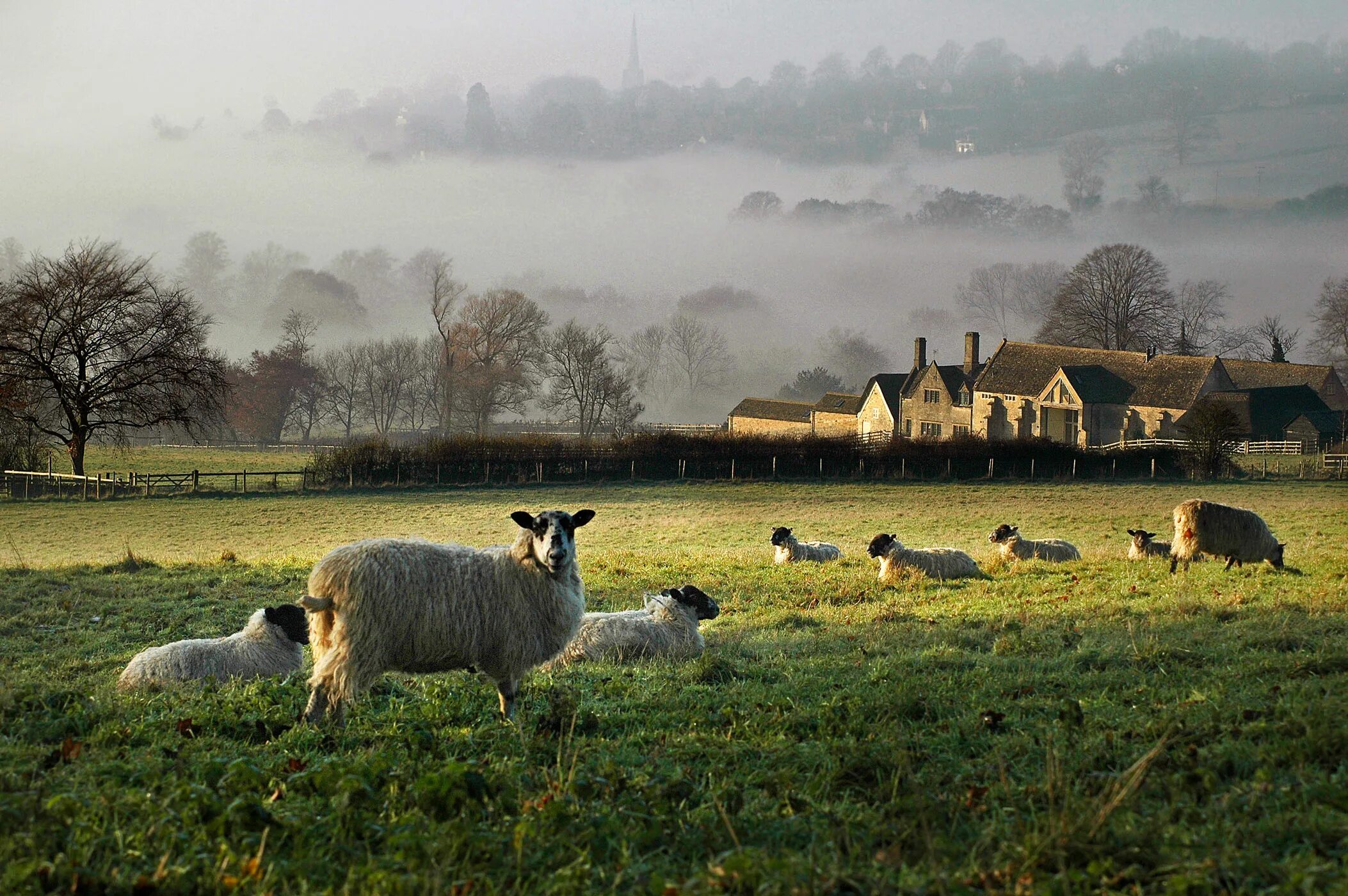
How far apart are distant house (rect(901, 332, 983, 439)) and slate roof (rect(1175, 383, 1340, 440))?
17.1 meters

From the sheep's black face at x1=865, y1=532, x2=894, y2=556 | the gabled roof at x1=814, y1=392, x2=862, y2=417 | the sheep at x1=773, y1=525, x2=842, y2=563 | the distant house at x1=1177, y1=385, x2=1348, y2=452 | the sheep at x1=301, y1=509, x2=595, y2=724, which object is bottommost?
the sheep at x1=773, y1=525, x2=842, y2=563

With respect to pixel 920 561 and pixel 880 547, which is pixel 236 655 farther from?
pixel 920 561

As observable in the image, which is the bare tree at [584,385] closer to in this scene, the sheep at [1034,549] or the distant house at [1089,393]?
the distant house at [1089,393]

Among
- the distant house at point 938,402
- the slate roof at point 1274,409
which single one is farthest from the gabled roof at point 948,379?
the slate roof at point 1274,409

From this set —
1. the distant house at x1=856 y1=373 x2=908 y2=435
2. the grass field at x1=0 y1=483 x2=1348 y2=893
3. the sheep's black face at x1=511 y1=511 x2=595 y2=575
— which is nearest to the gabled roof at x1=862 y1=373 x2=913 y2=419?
the distant house at x1=856 y1=373 x2=908 y2=435

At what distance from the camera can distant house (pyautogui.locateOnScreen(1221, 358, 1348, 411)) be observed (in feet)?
257

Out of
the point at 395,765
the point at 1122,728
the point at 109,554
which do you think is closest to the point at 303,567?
the point at 109,554

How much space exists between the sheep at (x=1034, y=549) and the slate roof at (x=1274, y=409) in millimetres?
55980

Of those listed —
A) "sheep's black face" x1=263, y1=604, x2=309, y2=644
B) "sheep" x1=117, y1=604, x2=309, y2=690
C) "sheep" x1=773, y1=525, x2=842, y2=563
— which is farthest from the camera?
"sheep" x1=773, y1=525, x2=842, y2=563

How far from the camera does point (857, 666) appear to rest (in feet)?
30.3

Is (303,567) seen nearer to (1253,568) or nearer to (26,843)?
(26,843)

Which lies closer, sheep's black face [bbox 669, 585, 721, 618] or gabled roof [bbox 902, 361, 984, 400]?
sheep's black face [bbox 669, 585, 721, 618]

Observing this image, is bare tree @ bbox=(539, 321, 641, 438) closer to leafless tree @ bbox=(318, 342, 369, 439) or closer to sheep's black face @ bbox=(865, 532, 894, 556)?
leafless tree @ bbox=(318, 342, 369, 439)

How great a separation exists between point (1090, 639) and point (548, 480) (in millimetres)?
39778
